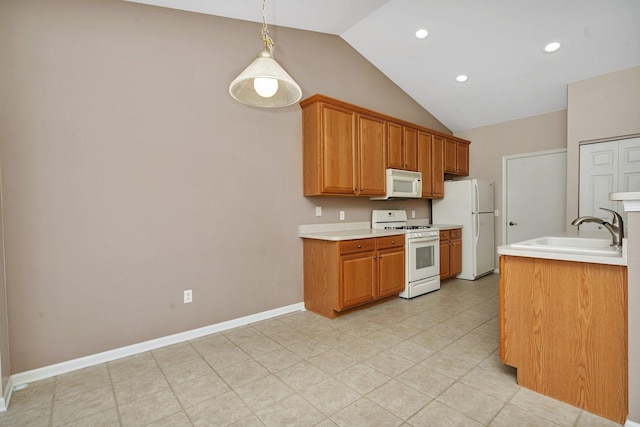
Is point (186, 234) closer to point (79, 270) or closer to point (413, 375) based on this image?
point (79, 270)

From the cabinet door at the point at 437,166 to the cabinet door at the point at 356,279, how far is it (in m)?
1.99

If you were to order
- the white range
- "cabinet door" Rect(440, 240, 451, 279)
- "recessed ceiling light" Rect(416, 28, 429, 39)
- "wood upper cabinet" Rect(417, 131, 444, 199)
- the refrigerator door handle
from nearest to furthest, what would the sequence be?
"recessed ceiling light" Rect(416, 28, 429, 39) < the white range < "cabinet door" Rect(440, 240, 451, 279) < "wood upper cabinet" Rect(417, 131, 444, 199) < the refrigerator door handle

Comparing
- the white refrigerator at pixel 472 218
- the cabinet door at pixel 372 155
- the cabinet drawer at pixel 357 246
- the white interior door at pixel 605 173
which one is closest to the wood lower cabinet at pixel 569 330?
the cabinet drawer at pixel 357 246

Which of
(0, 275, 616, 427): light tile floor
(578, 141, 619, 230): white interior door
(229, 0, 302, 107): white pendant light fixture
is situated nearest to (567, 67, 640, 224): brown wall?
(578, 141, 619, 230): white interior door

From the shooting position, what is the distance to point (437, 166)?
479 cm

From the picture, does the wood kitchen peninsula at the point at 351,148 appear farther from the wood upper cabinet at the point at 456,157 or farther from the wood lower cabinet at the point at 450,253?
the wood lower cabinet at the point at 450,253

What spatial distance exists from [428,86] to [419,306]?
124 inches

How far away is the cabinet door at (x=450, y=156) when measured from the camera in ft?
16.3

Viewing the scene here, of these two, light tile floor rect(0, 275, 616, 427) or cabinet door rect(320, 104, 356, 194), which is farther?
cabinet door rect(320, 104, 356, 194)

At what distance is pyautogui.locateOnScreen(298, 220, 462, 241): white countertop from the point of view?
3217mm

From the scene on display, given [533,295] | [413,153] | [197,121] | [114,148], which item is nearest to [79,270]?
[114,148]

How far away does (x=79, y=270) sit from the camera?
2283 millimetres

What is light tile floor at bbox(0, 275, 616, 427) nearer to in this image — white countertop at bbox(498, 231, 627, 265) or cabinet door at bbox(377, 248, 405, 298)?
cabinet door at bbox(377, 248, 405, 298)

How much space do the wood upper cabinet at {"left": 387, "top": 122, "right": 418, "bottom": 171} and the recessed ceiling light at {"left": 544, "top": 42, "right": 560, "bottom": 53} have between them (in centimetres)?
165
